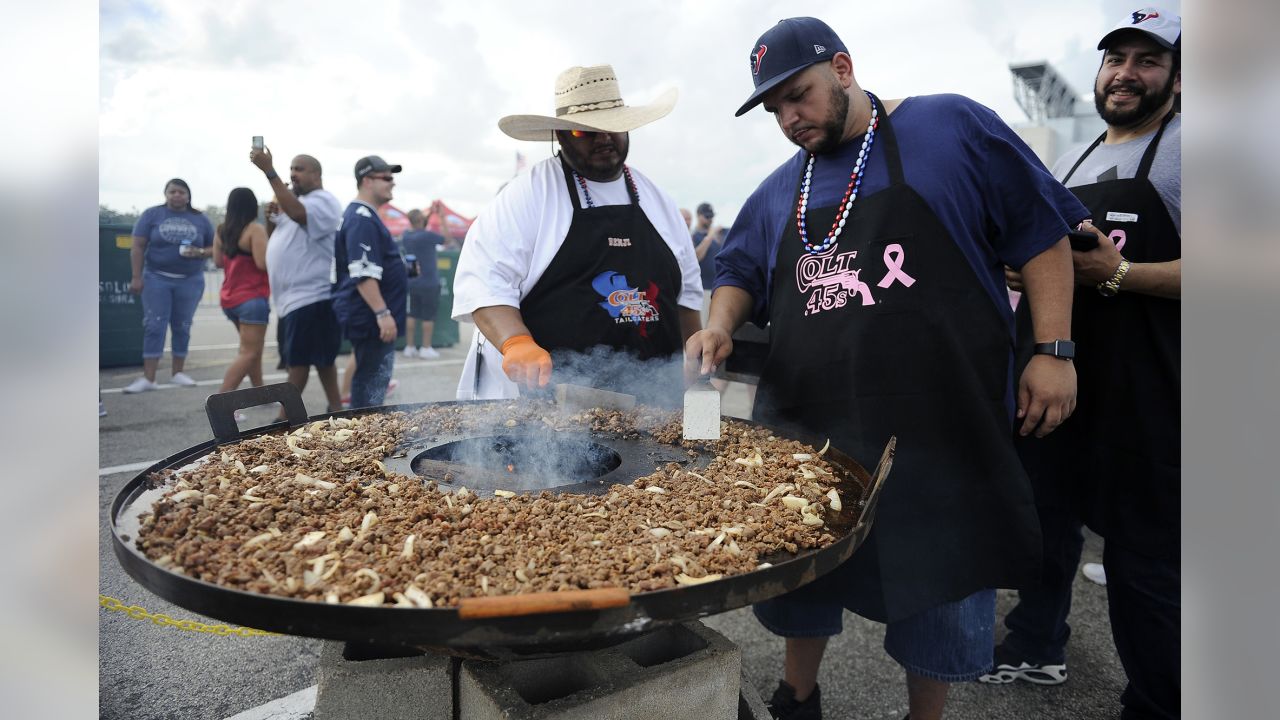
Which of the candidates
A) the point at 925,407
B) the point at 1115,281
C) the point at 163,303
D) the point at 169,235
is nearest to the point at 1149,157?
the point at 1115,281

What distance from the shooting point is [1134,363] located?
2.32 meters

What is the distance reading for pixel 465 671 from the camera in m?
1.55

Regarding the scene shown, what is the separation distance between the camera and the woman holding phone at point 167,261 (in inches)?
286

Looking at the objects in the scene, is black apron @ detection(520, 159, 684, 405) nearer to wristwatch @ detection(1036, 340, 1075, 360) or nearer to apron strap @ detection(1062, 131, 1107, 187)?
wristwatch @ detection(1036, 340, 1075, 360)

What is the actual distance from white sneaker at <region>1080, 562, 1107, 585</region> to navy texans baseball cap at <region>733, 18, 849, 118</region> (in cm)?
315

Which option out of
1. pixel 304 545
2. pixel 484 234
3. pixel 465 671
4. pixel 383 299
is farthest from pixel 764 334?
pixel 383 299

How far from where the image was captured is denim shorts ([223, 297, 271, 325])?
588 centimetres

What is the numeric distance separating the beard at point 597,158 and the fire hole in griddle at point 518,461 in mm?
1144

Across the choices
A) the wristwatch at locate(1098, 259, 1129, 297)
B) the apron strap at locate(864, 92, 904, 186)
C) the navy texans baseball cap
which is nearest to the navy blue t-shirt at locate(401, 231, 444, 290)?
the navy texans baseball cap

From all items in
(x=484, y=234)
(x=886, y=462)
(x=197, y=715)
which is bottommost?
(x=197, y=715)
